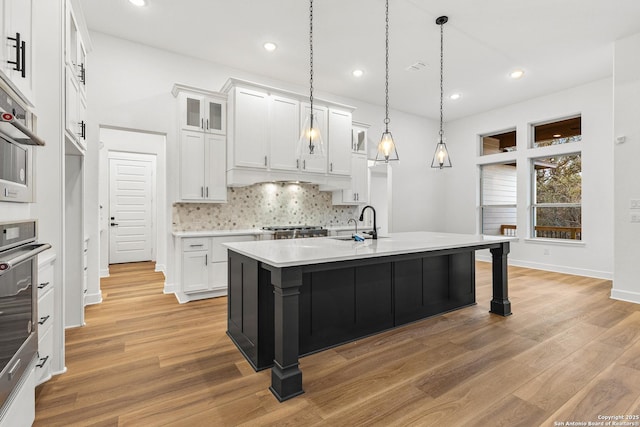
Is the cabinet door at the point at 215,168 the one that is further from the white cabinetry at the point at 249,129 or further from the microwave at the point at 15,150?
the microwave at the point at 15,150

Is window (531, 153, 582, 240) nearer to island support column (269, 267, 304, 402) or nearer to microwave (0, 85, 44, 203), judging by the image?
island support column (269, 267, 304, 402)

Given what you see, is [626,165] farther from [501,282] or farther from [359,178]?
[359,178]

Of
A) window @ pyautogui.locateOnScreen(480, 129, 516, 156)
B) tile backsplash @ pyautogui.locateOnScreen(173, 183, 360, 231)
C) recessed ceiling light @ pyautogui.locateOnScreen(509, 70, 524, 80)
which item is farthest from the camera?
window @ pyautogui.locateOnScreen(480, 129, 516, 156)

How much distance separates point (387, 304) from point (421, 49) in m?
3.44

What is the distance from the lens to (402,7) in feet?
11.4

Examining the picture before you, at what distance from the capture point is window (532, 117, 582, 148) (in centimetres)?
564

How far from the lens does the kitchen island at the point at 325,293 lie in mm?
2021

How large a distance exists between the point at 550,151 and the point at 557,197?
33.8 inches

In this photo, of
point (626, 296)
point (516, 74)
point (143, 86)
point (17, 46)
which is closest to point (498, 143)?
point (516, 74)

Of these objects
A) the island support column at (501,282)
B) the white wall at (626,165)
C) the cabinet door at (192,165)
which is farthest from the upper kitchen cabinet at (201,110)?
the white wall at (626,165)

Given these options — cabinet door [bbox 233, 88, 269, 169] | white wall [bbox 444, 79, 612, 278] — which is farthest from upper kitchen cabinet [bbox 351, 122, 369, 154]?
white wall [bbox 444, 79, 612, 278]

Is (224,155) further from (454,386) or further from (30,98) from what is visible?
(454,386)

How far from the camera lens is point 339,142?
17.1 ft

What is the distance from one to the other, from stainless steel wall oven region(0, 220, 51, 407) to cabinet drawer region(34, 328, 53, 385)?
410 mm
